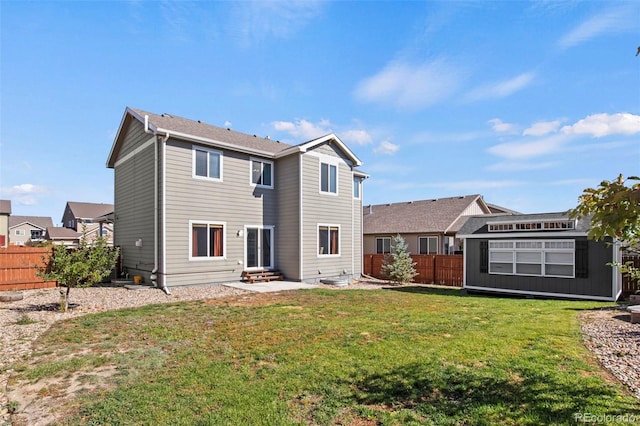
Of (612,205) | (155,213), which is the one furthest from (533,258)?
(155,213)

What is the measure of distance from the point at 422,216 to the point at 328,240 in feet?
40.8

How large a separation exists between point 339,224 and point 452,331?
439 inches

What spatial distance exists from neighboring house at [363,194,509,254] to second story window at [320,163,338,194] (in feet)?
33.6

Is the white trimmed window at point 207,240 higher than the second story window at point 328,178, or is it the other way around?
the second story window at point 328,178

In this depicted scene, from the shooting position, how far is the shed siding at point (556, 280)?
39.1ft

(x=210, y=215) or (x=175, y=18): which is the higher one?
(x=175, y=18)

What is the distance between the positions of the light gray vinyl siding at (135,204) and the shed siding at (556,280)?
13.4 meters

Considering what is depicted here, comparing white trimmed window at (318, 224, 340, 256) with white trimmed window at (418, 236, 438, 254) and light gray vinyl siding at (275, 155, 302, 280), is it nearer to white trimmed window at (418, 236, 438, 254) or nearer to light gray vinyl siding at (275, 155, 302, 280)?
light gray vinyl siding at (275, 155, 302, 280)

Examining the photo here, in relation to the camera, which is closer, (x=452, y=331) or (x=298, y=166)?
(x=452, y=331)

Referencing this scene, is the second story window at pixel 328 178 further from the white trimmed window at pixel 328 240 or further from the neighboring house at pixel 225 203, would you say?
the white trimmed window at pixel 328 240

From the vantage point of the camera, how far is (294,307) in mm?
9594

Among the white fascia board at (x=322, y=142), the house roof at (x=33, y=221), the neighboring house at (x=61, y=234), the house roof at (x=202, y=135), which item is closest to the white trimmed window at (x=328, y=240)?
the white fascia board at (x=322, y=142)

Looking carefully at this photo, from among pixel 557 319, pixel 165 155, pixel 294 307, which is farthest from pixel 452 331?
pixel 165 155

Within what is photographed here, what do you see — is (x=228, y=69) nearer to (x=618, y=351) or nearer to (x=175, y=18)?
(x=175, y=18)
